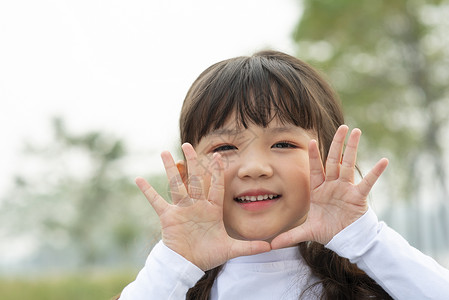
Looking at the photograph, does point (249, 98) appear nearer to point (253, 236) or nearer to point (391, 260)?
point (253, 236)

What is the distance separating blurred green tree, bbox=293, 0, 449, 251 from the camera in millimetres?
11383

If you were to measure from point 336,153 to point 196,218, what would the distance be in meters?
0.48

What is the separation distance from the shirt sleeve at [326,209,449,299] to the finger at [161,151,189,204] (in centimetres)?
48

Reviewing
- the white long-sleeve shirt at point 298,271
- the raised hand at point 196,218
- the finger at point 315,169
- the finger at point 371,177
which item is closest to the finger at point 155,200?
the raised hand at point 196,218

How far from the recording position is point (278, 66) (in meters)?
1.87

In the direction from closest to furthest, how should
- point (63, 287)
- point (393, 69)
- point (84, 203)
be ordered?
point (63, 287)
point (393, 69)
point (84, 203)

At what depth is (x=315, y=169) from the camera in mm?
1606

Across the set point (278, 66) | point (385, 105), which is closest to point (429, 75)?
point (385, 105)

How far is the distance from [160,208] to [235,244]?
26cm

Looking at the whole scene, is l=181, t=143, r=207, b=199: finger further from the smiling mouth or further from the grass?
the grass

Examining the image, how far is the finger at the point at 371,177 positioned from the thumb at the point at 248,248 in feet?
1.10

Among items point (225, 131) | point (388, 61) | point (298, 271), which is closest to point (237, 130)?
point (225, 131)

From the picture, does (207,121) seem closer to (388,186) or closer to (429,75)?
(429,75)

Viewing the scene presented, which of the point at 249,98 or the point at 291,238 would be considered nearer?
the point at 291,238
